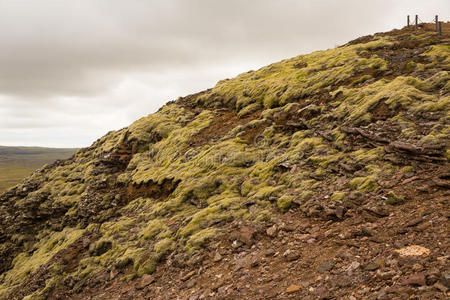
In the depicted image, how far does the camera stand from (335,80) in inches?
958

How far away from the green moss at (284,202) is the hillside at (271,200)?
12 cm

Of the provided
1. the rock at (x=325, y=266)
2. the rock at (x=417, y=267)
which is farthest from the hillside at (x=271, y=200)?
the rock at (x=417, y=267)

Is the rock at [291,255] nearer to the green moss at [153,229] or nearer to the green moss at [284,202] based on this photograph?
the green moss at [284,202]

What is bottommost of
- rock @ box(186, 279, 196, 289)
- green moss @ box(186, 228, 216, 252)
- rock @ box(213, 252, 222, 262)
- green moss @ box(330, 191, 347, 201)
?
rock @ box(186, 279, 196, 289)

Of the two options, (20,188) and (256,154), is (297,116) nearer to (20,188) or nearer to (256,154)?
(256,154)

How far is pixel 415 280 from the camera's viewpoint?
663 centimetres

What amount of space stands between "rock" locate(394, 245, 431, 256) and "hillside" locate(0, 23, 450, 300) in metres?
0.05

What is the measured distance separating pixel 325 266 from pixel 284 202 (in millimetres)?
5083

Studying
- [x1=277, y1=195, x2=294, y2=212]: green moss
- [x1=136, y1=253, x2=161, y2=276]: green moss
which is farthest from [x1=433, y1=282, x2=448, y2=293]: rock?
[x1=136, y1=253, x2=161, y2=276]: green moss

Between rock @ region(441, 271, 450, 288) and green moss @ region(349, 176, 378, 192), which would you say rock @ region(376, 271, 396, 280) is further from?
green moss @ region(349, 176, 378, 192)

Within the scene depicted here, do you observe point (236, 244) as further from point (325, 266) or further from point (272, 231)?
point (325, 266)

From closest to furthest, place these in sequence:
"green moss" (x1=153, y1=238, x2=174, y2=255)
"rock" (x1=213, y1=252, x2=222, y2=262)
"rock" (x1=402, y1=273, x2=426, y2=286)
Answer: "rock" (x1=402, y1=273, x2=426, y2=286)
"rock" (x1=213, y1=252, x2=222, y2=262)
"green moss" (x1=153, y1=238, x2=174, y2=255)

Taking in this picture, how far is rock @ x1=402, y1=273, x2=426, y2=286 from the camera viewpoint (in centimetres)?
652

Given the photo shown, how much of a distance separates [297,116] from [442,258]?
15.4m
